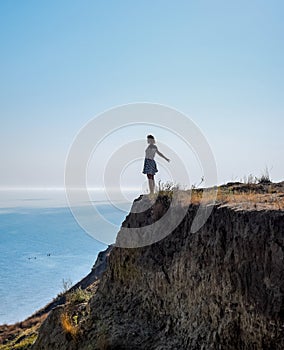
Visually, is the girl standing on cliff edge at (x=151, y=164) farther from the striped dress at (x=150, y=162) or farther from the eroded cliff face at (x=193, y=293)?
the eroded cliff face at (x=193, y=293)

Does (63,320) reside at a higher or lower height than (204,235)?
lower

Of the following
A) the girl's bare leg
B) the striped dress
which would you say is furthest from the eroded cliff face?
the striped dress

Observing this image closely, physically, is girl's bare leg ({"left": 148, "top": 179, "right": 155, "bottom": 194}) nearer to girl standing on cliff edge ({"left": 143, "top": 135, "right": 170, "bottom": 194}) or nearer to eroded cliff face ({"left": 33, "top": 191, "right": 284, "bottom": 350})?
girl standing on cliff edge ({"left": 143, "top": 135, "right": 170, "bottom": 194})

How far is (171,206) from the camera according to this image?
11812 millimetres

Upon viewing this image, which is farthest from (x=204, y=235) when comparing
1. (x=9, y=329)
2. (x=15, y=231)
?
(x=15, y=231)

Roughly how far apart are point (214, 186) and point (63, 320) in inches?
229

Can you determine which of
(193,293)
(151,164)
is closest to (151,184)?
(151,164)

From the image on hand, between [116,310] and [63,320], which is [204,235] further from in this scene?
[63,320]

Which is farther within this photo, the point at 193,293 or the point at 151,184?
the point at 151,184

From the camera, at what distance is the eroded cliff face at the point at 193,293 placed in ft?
24.9

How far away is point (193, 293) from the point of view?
9586mm

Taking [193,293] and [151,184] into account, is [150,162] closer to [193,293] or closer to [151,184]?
[151,184]

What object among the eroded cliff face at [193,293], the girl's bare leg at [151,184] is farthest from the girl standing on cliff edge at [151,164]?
the eroded cliff face at [193,293]

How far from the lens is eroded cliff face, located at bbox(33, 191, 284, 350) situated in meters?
7.60
